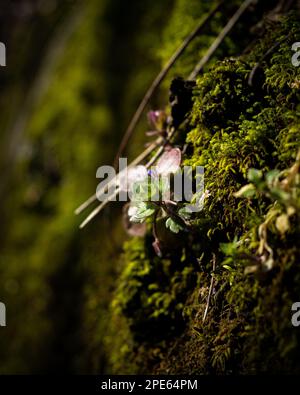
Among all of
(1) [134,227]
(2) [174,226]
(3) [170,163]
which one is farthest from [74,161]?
(2) [174,226]

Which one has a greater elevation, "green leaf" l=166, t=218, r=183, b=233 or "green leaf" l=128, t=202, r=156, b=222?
"green leaf" l=128, t=202, r=156, b=222

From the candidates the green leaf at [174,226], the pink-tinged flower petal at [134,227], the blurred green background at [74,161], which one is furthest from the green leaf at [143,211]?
the blurred green background at [74,161]

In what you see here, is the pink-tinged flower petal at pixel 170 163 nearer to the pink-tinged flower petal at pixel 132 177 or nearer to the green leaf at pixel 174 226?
the pink-tinged flower petal at pixel 132 177

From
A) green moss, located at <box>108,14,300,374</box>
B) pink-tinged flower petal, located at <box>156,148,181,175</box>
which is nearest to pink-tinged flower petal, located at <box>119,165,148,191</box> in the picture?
pink-tinged flower petal, located at <box>156,148,181,175</box>

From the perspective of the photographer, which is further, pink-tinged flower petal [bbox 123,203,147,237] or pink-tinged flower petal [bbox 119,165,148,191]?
pink-tinged flower petal [bbox 123,203,147,237]

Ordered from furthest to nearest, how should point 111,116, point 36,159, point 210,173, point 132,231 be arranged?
point 36,159 → point 111,116 → point 132,231 → point 210,173

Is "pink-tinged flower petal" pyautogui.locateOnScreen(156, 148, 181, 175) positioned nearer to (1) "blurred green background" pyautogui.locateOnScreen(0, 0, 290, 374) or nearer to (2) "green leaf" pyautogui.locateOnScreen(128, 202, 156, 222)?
(2) "green leaf" pyautogui.locateOnScreen(128, 202, 156, 222)

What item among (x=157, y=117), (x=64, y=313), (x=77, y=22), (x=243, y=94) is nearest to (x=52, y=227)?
(x=64, y=313)

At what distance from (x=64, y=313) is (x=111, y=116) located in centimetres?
155

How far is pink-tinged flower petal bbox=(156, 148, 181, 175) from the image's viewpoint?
1.47m

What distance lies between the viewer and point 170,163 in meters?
1.50

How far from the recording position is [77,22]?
3816mm

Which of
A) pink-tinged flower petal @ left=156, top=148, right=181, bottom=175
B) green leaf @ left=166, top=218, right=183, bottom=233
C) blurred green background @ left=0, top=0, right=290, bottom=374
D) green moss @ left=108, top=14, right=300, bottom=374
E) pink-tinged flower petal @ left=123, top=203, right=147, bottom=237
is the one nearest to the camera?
green moss @ left=108, top=14, right=300, bottom=374
